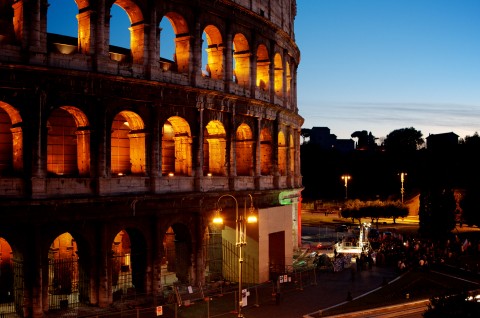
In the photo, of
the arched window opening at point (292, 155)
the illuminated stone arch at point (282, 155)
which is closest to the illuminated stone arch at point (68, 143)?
the illuminated stone arch at point (282, 155)

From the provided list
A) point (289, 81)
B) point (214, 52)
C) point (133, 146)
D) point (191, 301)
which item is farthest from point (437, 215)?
point (133, 146)

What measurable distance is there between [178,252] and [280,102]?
11.5 metres

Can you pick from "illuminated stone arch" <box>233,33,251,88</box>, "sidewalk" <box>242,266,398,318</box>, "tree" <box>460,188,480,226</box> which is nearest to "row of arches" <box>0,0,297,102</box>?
"illuminated stone arch" <box>233,33,251,88</box>

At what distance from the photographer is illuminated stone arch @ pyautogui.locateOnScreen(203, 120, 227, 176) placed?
27.5 metres

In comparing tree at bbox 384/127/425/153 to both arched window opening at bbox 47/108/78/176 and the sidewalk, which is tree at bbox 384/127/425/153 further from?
arched window opening at bbox 47/108/78/176

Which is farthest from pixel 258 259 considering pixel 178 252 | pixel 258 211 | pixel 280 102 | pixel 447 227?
pixel 447 227

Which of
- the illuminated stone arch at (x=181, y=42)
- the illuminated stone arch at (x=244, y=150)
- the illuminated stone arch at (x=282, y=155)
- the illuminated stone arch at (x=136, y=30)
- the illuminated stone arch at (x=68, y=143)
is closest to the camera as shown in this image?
the illuminated stone arch at (x=68, y=143)

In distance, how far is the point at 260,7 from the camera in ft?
97.5

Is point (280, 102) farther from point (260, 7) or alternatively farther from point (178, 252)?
point (178, 252)

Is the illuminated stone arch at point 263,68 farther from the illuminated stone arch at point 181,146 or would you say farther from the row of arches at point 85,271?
the row of arches at point 85,271

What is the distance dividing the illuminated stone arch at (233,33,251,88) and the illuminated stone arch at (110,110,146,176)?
22.8 ft

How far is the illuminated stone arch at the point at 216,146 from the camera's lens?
90.3 feet

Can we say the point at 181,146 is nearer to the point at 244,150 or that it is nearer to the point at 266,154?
the point at 244,150

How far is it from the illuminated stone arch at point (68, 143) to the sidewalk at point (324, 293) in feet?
29.8
